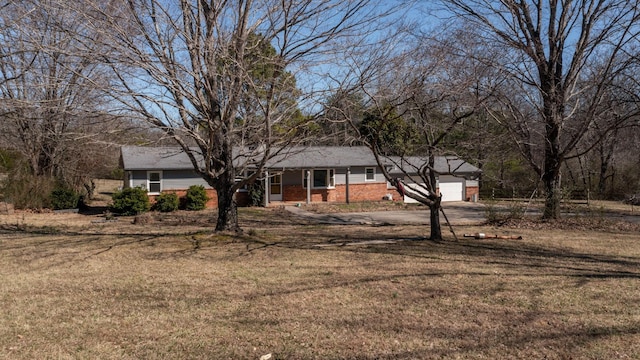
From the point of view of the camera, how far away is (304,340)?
4.72 m

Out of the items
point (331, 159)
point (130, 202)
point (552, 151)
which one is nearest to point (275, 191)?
point (331, 159)

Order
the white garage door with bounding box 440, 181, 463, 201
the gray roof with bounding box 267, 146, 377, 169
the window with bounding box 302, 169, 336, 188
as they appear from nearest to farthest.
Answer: the gray roof with bounding box 267, 146, 377, 169, the window with bounding box 302, 169, 336, 188, the white garage door with bounding box 440, 181, 463, 201

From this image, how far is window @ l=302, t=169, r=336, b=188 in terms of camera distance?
26.4 metres

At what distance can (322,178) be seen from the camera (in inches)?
1051

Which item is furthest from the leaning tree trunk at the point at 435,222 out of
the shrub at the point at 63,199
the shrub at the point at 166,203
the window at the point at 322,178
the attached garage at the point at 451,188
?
the attached garage at the point at 451,188

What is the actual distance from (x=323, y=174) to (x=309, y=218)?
7746 mm

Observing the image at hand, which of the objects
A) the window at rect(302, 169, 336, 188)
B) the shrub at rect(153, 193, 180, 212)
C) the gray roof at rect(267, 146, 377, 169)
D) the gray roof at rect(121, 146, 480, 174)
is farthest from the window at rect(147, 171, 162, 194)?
the window at rect(302, 169, 336, 188)

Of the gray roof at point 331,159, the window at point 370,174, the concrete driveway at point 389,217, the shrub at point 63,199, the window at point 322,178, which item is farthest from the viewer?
the window at point 370,174

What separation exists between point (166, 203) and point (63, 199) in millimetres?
4628

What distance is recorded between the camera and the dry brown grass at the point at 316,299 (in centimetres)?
457

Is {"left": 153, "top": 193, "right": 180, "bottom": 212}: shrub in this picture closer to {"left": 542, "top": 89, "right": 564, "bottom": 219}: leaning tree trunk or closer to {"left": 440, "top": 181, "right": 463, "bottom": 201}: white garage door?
{"left": 542, "top": 89, "right": 564, "bottom": 219}: leaning tree trunk

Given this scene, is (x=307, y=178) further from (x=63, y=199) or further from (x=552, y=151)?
(x=552, y=151)

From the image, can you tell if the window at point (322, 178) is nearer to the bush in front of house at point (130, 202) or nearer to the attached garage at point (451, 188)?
the attached garage at point (451, 188)

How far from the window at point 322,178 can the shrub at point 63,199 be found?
442 inches
